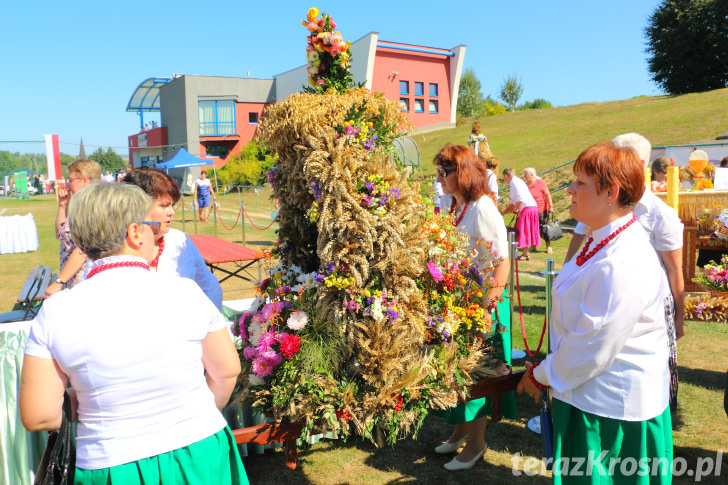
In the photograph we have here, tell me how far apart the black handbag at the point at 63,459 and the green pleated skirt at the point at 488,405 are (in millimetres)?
1996

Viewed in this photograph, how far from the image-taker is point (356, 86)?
2.78 metres

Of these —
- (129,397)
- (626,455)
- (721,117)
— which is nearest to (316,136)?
(129,397)

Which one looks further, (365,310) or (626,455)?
(365,310)

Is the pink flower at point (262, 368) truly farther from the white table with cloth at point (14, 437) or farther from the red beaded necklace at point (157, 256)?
the white table with cloth at point (14, 437)

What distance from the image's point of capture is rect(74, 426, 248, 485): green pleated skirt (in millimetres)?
1528

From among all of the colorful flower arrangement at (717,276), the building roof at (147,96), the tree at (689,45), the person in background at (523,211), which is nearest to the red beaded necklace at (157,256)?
the colorful flower arrangement at (717,276)

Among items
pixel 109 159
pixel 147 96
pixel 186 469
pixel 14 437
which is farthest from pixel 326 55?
pixel 109 159

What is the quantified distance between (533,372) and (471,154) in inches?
59.8

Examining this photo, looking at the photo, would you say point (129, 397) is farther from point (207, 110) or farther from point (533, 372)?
point (207, 110)

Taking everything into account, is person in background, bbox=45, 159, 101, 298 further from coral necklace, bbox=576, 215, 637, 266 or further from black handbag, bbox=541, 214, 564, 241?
black handbag, bbox=541, 214, 564, 241

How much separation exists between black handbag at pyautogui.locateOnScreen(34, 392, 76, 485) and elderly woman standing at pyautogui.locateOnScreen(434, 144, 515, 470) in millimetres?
2050

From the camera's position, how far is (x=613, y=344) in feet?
6.30

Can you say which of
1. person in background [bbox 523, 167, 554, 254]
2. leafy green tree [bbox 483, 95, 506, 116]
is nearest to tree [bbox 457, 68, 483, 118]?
leafy green tree [bbox 483, 95, 506, 116]

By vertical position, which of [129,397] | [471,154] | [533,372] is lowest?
[533,372]
